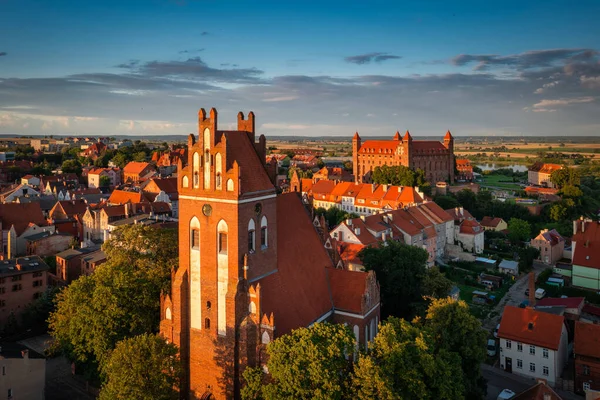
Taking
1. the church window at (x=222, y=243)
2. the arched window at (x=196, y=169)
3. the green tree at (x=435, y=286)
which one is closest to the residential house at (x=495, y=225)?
the green tree at (x=435, y=286)

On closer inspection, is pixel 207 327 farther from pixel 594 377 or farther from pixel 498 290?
pixel 498 290

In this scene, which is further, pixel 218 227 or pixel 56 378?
pixel 56 378

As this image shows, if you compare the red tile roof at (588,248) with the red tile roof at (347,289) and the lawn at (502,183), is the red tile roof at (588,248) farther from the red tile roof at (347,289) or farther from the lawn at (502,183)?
the lawn at (502,183)

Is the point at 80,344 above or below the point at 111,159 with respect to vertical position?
below

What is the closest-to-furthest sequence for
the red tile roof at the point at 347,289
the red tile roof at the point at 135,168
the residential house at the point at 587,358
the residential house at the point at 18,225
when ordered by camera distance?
the red tile roof at the point at 347,289
the residential house at the point at 587,358
the residential house at the point at 18,225
the red tile roof at the point at 135,168

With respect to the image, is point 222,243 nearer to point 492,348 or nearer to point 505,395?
point 505,395

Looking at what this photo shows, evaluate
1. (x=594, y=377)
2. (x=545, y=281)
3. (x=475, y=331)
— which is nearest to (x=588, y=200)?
(x=545, y=281)
